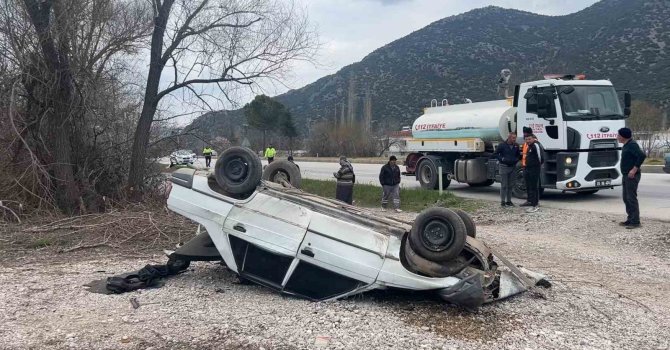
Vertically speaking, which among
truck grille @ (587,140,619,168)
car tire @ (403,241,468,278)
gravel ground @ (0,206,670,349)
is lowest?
gravel ground @ (0,206,670,349)

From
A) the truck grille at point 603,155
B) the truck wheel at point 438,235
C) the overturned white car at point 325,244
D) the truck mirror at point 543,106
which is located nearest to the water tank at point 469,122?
the truck mirror at point 543,106

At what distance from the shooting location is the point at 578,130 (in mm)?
13328

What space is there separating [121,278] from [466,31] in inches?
3454

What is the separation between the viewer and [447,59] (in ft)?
259

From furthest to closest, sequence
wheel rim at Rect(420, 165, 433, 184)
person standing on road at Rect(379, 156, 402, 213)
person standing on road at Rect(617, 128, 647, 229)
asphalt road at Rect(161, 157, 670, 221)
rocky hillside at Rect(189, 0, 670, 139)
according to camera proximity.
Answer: rocky hillside at Rect(189, 0, 670, 139)
wheel rim at Rect(420, 165, 433, 184)
person standing on road at Rect(379, 156, 402, 213)
asphalt road at Rect(161, 157, 670, 221)
person standing on road at Rect(617, 128, 647, 229)

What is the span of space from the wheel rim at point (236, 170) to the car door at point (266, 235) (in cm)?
30

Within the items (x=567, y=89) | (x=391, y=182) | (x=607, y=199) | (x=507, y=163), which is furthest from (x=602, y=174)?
(x=391, y=182)

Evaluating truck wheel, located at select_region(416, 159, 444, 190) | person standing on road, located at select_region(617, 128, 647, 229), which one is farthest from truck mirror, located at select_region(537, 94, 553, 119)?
truck wheel, located at select_region(416, 159, 444, 190)

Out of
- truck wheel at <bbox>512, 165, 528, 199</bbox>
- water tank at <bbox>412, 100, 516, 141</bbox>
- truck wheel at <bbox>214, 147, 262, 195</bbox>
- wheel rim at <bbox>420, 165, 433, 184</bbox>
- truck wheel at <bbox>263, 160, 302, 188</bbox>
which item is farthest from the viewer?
wheel rim at <bbox>420, 165, 433, 184</bbox>

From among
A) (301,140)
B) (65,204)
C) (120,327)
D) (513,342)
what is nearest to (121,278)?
(120,327)

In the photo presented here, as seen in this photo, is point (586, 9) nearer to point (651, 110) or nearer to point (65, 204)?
point (651, 110)

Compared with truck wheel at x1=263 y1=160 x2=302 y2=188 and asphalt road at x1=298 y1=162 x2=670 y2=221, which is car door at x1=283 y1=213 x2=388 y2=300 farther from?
asphalt road at x1=298 y1=162 x2=670 y2=221

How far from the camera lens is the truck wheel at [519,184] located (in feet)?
Answer: 47.5

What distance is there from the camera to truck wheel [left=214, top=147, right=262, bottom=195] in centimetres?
589
